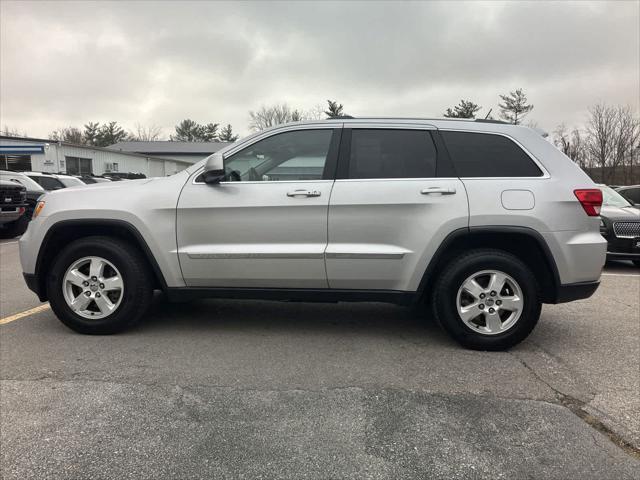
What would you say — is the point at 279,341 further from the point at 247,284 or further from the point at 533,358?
the point at 533,358

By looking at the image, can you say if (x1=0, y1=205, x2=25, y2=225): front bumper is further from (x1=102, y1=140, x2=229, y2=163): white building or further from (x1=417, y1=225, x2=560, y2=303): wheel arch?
(x1=102, y1=140, x2=229, y2=163): white building

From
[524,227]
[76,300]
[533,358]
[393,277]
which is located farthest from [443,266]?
[76,300]

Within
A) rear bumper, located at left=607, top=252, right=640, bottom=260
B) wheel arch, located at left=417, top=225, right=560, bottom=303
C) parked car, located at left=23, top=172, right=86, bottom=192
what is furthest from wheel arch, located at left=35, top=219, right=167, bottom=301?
parked car, located at left=23, top=172, right=86, bottom=192

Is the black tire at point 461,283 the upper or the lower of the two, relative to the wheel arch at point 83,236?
lower

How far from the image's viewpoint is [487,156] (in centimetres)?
397

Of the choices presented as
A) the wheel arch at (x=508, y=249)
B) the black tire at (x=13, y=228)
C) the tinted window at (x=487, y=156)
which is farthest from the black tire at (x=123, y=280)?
the black tire at (x=13, y=228)

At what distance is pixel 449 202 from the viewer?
12.6ft

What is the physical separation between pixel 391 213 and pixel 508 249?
3.50 ft

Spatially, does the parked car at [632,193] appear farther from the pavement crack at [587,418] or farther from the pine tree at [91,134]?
the pine tree at [91,134]

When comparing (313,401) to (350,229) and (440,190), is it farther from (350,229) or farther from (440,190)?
→ (440,190)

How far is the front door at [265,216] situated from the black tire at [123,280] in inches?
16.3

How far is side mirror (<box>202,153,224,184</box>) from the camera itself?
3922 millimetres

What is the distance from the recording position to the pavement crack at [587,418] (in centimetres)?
255

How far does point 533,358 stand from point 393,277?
1.29 m
